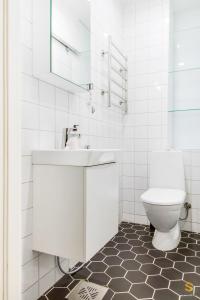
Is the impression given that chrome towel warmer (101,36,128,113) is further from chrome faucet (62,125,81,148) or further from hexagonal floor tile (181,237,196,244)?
hexagonal floor tile (181,237,196,244)

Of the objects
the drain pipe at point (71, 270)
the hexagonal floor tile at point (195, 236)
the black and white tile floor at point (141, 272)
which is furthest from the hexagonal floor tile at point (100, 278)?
the hexagonal floor tile at point (195, 236)

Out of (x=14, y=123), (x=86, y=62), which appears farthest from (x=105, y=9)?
(x=14, y=123)

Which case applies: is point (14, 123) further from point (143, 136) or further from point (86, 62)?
point (143, 136)

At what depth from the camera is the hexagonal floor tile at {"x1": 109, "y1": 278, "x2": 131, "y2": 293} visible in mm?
1320

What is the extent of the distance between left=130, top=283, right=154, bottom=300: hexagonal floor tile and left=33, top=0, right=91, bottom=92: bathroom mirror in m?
1.27

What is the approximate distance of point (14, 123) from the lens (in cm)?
107

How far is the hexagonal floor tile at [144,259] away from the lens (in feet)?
5.38

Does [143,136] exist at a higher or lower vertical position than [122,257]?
higher

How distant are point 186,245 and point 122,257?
0.59 meters

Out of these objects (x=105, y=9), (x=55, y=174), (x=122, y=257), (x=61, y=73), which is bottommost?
(x=122, y=257)

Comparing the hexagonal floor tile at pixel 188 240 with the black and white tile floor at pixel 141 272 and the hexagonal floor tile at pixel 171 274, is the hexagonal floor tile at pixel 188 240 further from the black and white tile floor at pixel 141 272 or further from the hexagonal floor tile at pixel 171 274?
the hexagonal floor tile at pixel 171 274

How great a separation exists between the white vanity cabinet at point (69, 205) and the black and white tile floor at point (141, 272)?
0.33m

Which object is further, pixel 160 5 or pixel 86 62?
pixel 160 5

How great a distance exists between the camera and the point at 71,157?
3.63ft
